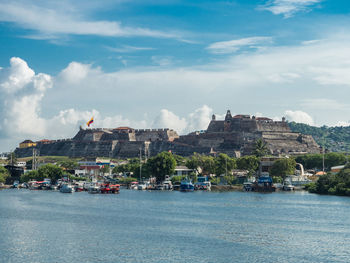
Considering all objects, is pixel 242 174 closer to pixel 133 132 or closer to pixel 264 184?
pixel 264 184

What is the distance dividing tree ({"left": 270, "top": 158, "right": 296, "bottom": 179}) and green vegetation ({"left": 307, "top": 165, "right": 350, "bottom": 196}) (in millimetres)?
11234

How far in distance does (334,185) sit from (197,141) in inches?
3521

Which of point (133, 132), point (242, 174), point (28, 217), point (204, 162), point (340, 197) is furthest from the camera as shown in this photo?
point (133, 132)

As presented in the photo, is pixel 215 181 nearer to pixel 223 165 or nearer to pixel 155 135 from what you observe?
pixel 223 165

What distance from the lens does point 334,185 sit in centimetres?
8662

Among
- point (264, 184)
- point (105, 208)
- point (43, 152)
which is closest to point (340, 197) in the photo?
point (264, 184)

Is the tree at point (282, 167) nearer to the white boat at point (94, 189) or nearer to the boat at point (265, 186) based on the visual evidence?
the boat at point (265, 186)

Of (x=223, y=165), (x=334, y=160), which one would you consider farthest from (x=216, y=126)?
(x=223, y=165)

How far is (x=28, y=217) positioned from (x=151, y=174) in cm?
5923

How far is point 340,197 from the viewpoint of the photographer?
263 feet

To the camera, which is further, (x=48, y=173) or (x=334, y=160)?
(x=334, y=160)

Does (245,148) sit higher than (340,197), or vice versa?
(245,148)

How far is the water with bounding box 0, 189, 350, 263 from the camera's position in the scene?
122ft

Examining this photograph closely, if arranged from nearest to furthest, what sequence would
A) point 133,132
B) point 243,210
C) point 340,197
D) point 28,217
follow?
point 28,217
point 243,210
point 340,197
point 133,132
